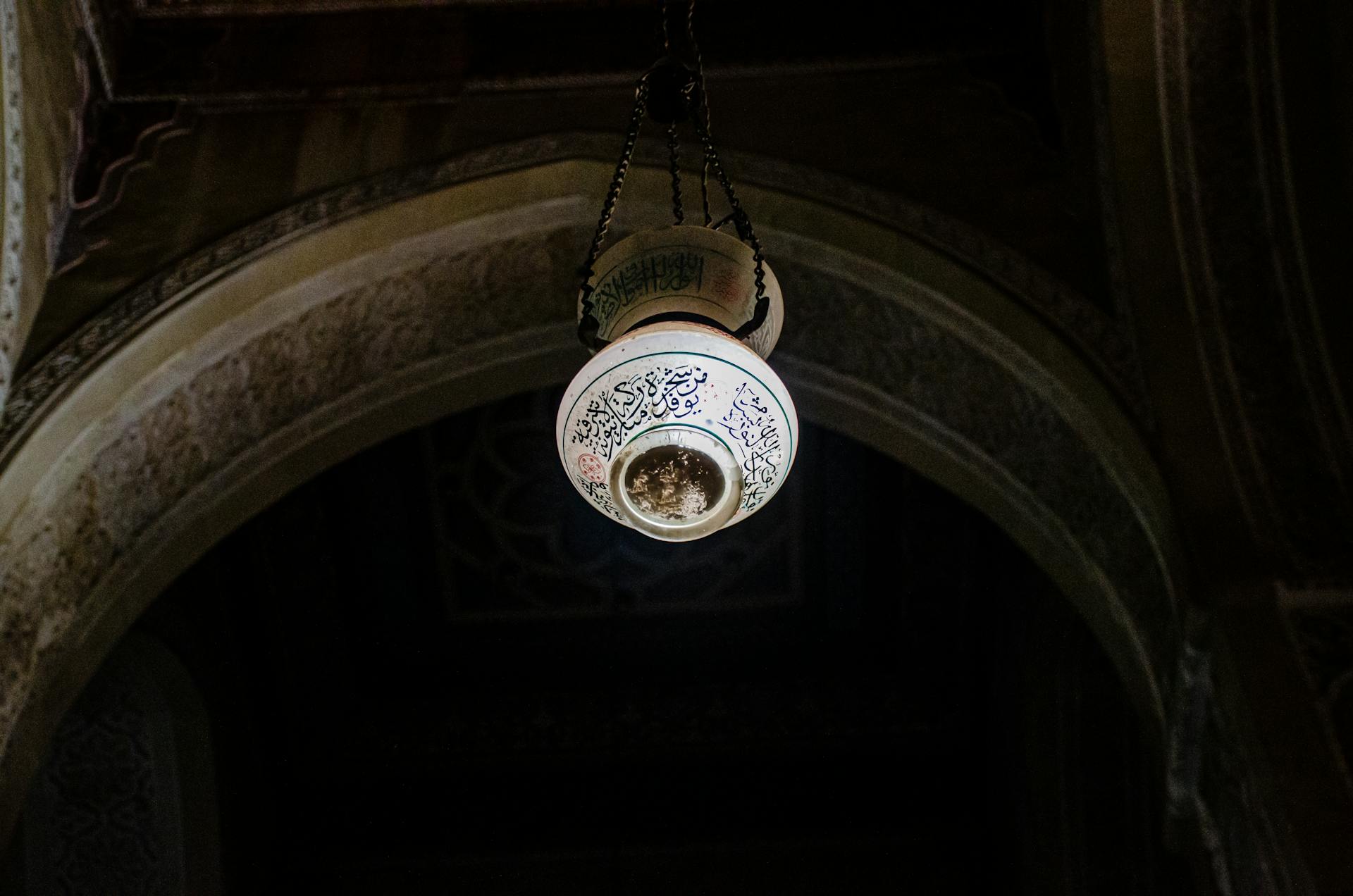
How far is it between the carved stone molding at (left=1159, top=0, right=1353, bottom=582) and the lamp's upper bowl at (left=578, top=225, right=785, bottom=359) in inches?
39.0

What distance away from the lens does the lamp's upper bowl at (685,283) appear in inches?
98.0

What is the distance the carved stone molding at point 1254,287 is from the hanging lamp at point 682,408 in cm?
100

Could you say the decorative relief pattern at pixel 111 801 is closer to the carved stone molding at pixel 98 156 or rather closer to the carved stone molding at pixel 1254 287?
the carved stone molding at pixel 98 156

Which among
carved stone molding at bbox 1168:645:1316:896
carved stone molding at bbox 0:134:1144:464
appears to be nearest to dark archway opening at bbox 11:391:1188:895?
carved stone molding at bbox 0:134:1144:464

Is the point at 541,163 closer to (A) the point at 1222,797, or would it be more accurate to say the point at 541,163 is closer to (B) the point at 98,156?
(B) the point at 98,156

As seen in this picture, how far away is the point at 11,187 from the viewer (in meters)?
3.27

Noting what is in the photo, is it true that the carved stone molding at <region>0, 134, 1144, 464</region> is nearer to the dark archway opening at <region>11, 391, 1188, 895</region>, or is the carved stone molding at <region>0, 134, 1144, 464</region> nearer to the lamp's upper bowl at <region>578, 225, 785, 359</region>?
the lamp's upper bowl at <region>578, 225, 785, 359</region>

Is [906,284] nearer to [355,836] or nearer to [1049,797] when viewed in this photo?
[1049,797]

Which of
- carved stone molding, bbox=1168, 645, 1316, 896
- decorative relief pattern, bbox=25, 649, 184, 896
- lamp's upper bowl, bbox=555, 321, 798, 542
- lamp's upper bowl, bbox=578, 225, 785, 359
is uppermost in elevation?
decorative relief pattern, bbox=25, 649, 184, 896

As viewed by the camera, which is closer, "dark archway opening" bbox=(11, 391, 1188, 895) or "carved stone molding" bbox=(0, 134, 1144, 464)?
"carved stone molding" bbox=(0, 134, 1144, 464)

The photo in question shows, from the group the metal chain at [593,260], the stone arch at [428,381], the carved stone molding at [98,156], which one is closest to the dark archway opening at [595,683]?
the stone arch at [428,381]

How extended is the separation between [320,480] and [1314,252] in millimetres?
3173

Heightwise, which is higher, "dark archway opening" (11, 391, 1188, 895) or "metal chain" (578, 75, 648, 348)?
"dark archway opening" (11, 391, 1188, 895)

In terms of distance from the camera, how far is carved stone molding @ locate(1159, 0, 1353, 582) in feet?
8.89
